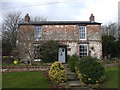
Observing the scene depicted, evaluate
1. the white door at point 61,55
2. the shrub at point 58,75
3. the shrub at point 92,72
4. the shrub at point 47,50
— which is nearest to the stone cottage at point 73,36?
the white door at point 61,55

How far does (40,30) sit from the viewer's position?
19797 mm

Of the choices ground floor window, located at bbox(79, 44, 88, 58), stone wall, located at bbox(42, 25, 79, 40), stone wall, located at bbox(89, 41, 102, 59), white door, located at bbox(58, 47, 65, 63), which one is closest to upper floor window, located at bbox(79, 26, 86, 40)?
stone wall, located at bbox(42, 25, 79, 40)

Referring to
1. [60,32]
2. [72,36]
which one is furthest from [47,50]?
[72,36]

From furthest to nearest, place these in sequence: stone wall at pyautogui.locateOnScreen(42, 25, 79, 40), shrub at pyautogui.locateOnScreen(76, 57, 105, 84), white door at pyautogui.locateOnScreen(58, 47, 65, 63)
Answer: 1. stone wall at pyautogui.locateOnScreen(42, 25, 79, 40)
2. white door at pyautogui.locateOnScreen(58, 47, 65, 63)
3. shrub at pyautogui.locateOnScreen(76, 57, 105, 84)

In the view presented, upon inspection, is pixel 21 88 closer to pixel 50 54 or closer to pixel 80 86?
pixel 80 86

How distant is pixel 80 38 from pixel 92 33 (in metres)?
1.89

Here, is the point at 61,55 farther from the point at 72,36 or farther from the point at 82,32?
the point at 82,32

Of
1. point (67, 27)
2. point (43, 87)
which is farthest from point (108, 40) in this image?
point (43, 87)

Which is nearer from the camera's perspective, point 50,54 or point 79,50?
point 50,54

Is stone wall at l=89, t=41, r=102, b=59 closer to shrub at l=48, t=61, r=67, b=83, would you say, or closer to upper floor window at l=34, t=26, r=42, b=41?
upper floor window at l=34, t=26, r=42, b=41

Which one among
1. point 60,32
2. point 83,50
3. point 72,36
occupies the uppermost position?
point 60,32

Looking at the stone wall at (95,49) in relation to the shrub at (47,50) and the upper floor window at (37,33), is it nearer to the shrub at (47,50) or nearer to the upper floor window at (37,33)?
the shrub at (47,50)

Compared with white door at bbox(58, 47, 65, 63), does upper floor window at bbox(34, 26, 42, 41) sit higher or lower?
higher

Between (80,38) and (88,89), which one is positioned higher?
(80,38)
